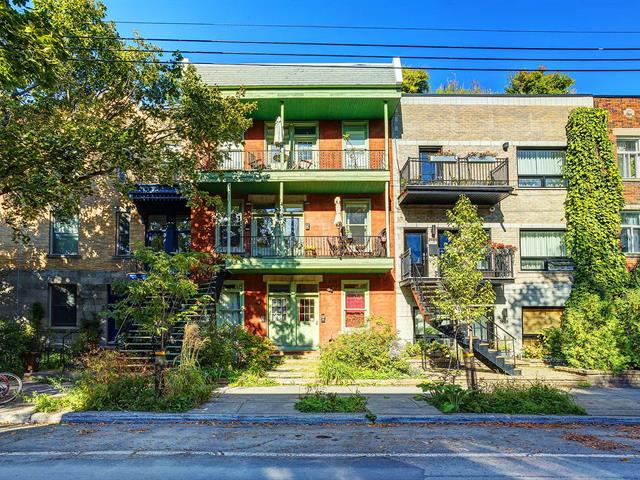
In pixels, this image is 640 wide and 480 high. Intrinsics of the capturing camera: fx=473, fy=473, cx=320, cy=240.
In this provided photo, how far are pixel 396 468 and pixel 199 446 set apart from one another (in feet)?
10.8

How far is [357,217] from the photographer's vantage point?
19078 mm

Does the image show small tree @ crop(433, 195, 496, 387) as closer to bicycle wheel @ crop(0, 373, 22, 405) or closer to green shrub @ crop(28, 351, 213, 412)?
green shrub @ crop(28, 351, 213, 412)

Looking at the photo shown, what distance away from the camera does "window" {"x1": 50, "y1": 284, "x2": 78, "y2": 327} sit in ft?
61.9

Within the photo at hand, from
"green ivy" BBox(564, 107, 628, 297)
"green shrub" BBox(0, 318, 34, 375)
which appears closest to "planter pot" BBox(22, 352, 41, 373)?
"green shrub" BBox(0, 318, 34, 375)

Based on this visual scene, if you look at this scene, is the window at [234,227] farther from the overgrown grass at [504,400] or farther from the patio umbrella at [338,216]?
the overgrown grass at [504,400]

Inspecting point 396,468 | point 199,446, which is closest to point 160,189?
point 199,446

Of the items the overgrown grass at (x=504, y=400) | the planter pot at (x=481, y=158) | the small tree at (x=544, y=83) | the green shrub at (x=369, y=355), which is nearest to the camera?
the overgrown grass at (x=504, y=400)

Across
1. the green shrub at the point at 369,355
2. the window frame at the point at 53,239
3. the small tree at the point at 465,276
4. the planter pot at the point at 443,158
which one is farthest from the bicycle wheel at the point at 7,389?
the planter pot at the point at 443,158

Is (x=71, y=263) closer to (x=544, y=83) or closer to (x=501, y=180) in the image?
(x=501, y=180)

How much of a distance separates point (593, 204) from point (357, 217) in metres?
9.12

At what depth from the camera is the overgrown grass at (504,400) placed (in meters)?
10.1

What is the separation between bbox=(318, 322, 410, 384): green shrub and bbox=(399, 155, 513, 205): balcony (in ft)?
18.3

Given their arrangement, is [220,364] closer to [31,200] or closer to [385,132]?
[31,200]

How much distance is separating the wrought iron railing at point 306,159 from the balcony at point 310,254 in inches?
111
